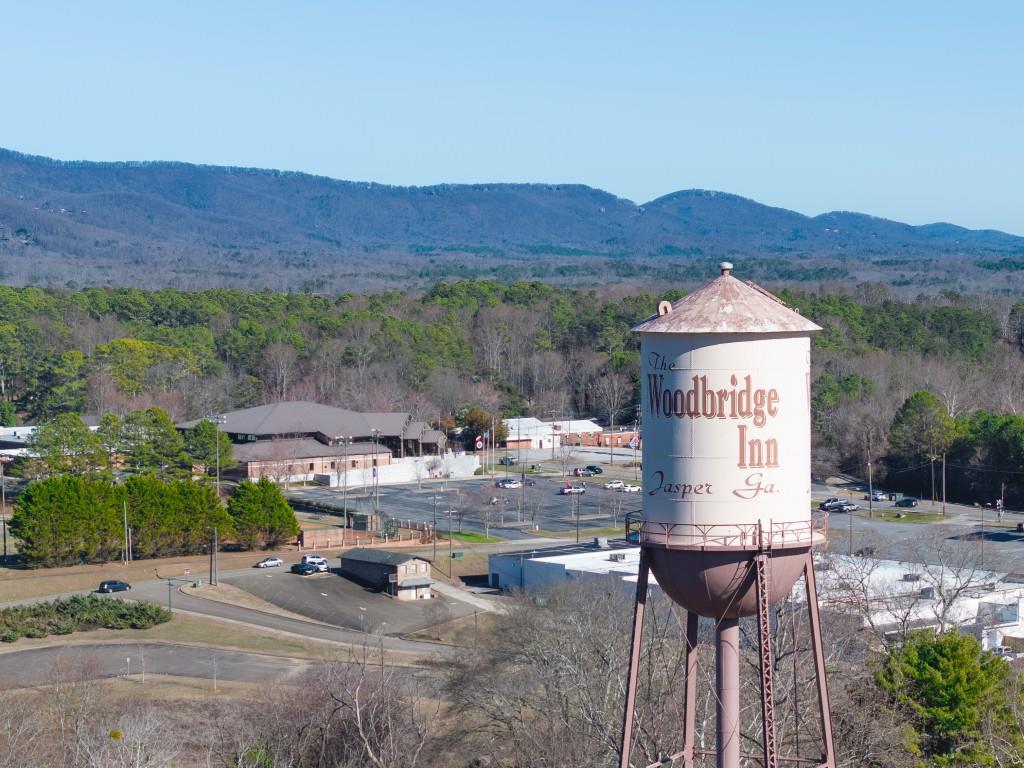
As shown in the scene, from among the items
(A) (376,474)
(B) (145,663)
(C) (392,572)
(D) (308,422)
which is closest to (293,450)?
(D) (308,422)

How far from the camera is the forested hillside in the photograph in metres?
82.4

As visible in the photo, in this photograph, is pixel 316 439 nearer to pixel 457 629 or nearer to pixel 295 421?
pixel 295 421

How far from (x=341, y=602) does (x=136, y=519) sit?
9.60 m

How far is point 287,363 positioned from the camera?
10838 centimetres

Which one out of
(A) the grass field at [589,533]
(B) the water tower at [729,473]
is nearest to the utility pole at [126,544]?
(A) the grass field at [589,533]

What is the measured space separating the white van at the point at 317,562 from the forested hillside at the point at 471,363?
2905 centimetres

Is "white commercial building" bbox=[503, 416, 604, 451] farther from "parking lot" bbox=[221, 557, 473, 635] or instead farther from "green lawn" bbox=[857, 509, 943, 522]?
"parking lot" bbox=[221, 557, 473, 635]

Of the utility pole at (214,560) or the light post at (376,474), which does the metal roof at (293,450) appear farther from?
→ the utility pole at (214,560)

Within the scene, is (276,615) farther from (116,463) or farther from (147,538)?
(116,463)

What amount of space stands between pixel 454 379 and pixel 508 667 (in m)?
66.8

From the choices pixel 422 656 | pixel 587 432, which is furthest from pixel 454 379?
pixel 422 656

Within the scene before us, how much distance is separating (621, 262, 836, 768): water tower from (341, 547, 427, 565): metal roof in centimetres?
3535

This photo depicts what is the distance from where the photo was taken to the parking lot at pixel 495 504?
2638 inches

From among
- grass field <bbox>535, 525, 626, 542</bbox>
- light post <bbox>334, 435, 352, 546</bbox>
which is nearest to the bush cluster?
light post <bbox>334, 435, 352, 546</bbox>
